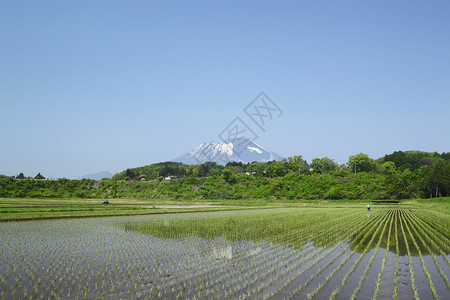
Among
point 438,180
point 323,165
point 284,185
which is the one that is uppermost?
point 323,165

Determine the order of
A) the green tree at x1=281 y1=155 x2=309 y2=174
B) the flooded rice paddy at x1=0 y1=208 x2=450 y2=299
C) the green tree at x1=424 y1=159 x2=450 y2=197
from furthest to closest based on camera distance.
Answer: the green tree at x1=281 y1=155 x2=309 y2=174, the green tree at x1=424 y1=159 x2=450 y2=197, the flooded rice paddy at x1=0 y1=208 x2=450 y2=299

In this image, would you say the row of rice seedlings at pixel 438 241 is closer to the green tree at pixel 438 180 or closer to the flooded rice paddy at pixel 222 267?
the flooded rice paddy at pixel 222 267

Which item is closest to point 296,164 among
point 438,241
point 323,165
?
point 323,165

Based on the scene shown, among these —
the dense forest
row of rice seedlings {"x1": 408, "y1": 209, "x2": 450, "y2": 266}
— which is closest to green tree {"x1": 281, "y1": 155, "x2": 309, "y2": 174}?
the dense forest

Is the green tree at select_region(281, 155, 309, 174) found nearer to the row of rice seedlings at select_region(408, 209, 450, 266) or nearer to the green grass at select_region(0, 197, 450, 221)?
the green grass at select_region(0, 197, 450, 221)

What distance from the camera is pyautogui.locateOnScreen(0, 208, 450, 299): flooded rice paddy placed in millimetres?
7141

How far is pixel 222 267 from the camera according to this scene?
949cm

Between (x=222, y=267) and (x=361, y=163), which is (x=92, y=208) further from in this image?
(x=361, y=163)

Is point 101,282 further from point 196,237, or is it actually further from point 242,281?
point 196,237

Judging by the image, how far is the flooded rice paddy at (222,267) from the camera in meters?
7.14

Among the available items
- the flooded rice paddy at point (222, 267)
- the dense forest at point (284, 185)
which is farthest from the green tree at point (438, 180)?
the flooded rice paddy at point (222, 267)

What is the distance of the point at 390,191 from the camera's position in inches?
2564

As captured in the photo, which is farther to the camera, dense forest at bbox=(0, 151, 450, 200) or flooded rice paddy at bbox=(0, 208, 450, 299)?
dense forest at bbox=(0, 151, 450, 200)

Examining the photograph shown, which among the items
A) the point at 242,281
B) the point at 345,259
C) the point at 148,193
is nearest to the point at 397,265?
the point at 345,259
